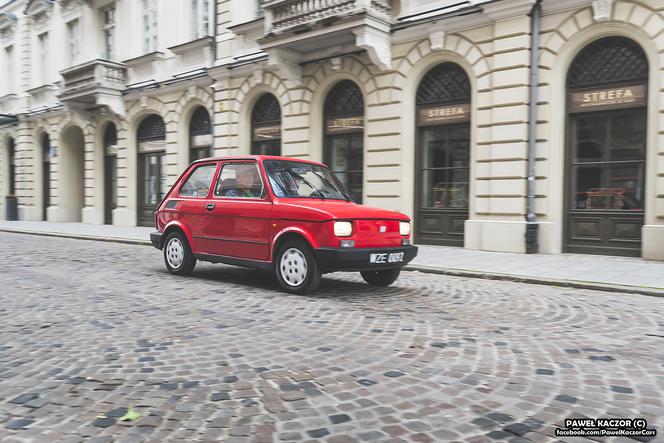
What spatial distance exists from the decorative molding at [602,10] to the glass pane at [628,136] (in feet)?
6.46

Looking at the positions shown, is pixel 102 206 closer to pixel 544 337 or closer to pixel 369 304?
pixel 369 304

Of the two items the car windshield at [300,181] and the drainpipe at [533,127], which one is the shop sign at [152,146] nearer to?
the drainpipe at [533,127]

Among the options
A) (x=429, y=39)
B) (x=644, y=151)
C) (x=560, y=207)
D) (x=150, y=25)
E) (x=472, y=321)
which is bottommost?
(x=472, y=321)

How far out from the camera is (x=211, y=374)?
11.9ft

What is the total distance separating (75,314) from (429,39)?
35.0 ft

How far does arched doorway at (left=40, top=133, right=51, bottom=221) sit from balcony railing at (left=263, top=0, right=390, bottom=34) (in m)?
16.9

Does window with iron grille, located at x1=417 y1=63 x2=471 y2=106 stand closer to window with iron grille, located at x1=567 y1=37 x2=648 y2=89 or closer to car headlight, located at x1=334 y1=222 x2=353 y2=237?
window with iron grille, located at x1=567 y1=37 x2=648 y2=89

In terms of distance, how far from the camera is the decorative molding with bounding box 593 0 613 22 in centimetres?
1080

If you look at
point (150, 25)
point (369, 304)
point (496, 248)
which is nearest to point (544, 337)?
point (369, 304)

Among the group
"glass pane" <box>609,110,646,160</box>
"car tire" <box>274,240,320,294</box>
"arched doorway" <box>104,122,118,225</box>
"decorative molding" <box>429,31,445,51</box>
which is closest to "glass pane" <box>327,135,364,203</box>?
"decorative molding" <box>429,31,445,51</box>

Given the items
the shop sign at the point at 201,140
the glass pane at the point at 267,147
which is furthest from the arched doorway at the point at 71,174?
the glass pane at the point at 267,147

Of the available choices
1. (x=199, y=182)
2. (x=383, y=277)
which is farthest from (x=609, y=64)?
(x=199, y=182)

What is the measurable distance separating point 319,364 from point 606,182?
9.57 metres

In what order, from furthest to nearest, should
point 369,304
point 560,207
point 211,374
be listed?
point 560,207
point 369,304
point 211,374
